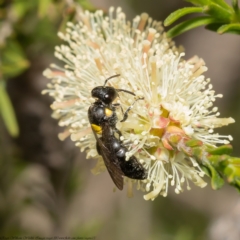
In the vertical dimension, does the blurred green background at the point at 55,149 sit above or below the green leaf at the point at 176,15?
below

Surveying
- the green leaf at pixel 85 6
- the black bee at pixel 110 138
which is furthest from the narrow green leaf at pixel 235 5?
the green leaf at pixel 85 6

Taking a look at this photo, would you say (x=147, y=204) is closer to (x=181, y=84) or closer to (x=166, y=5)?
(x=166, y=5)

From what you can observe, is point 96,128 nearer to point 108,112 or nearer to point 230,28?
point 108,112

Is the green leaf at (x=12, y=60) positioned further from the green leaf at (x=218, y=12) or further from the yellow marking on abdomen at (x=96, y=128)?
the green leaf at (x=218, y=12)

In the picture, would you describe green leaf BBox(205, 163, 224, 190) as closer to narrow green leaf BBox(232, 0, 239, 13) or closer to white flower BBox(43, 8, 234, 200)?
white flower BBox(43, 8, 234, 200)

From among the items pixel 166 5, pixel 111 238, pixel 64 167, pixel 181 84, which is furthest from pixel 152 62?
pixel 111 238

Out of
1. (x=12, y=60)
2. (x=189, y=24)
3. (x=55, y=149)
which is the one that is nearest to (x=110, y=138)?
(x=189, y=24)
